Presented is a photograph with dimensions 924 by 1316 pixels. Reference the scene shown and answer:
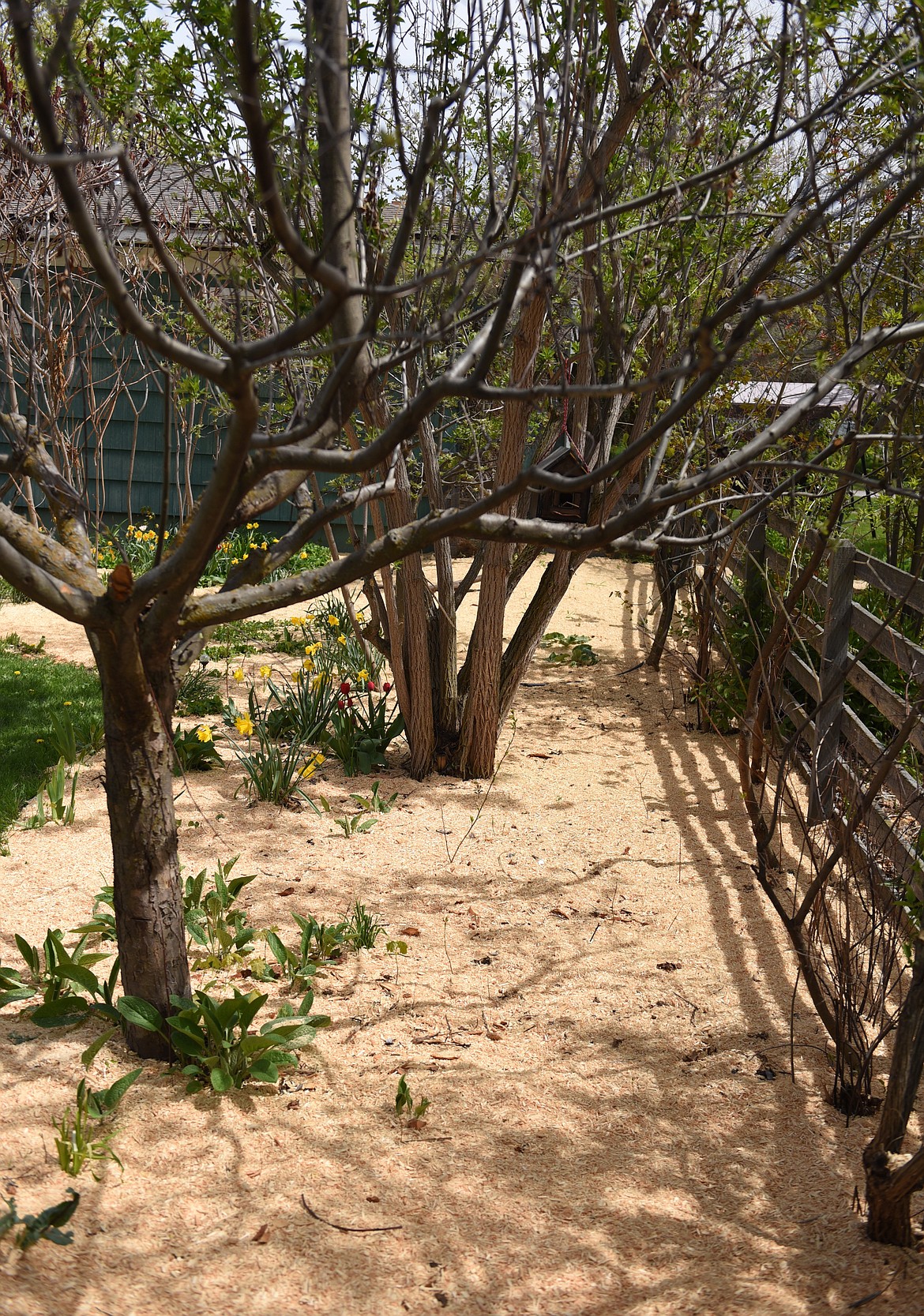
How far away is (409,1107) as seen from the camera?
2.76 m

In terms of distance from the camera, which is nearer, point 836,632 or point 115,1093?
point 115,1093

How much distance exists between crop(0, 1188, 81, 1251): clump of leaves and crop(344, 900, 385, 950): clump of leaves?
4.79 feet

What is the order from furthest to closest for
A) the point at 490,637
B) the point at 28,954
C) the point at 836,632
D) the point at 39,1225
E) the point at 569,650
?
the point at 569,650 → the point at 490,637 → the point at 836,632 → the point at 28,954 → the point at 39,1225

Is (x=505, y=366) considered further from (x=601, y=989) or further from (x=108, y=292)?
(x=108, y=292)

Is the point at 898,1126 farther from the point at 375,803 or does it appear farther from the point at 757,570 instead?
the point at 757,570

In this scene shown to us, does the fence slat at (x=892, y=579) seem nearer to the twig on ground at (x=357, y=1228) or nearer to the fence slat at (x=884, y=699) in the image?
the fence slat at (x=884, y=699)

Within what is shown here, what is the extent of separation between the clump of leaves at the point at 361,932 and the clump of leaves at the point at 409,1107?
0.80 m

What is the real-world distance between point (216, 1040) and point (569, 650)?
558 centimetres

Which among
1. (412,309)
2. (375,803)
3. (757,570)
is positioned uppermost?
(412,309)

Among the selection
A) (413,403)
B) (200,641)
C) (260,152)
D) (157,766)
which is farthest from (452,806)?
(260,152)

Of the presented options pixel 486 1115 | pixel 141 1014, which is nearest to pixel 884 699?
pixel 486 1115

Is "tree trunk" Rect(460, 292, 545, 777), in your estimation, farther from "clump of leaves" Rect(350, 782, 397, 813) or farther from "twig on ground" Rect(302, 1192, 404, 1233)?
"twig on ground" Rect(302, 1192, 404, 1233)

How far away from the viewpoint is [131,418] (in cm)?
1021

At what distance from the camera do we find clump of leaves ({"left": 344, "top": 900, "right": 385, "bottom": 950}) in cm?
358
